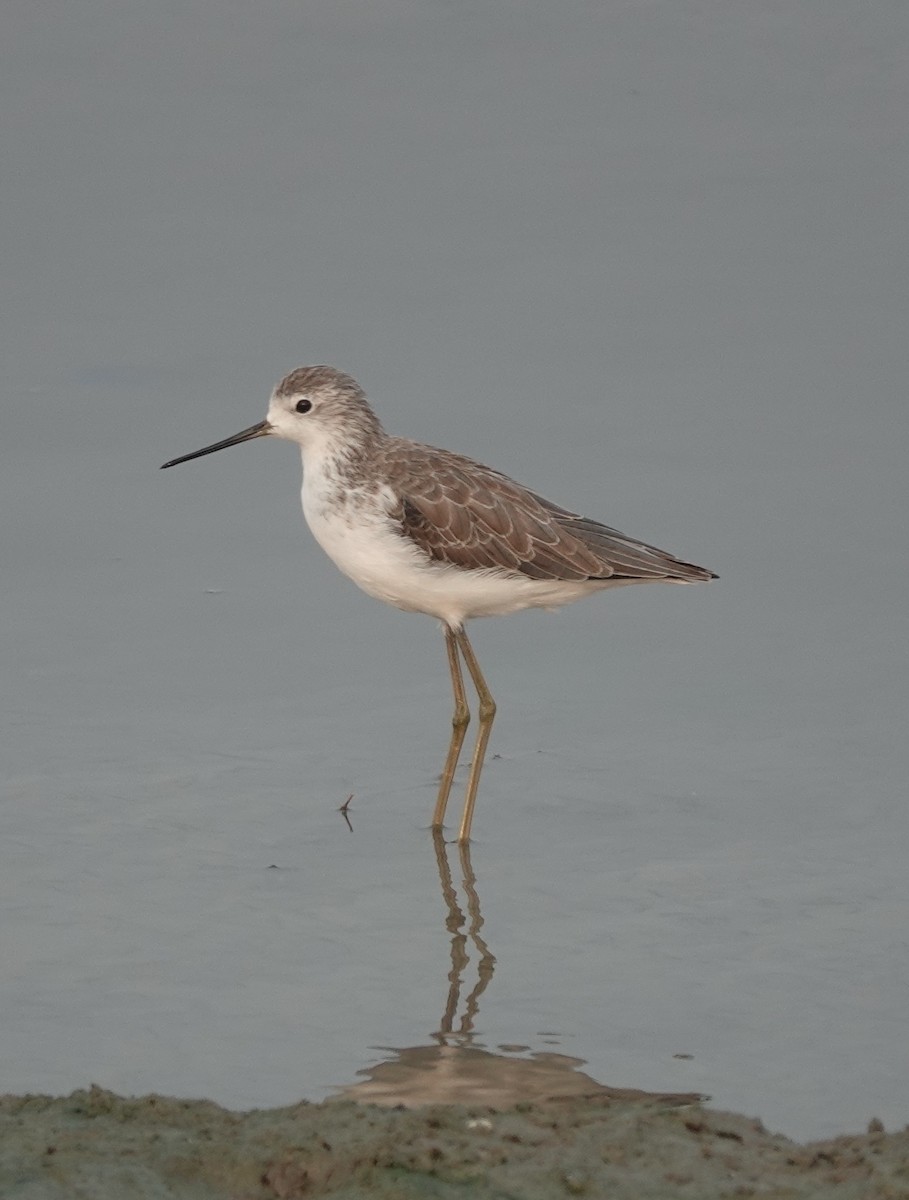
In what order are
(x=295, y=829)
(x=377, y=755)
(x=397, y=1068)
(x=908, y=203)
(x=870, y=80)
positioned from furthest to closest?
1. (x=870, y=80)
2. (x=908, y=203)
3. (x=377, y=755)
4. (x=295, y=829)
5. (x=397, y=1068)

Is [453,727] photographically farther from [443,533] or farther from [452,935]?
[452,935]

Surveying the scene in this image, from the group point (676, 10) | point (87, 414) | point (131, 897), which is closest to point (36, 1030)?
point (131, 897)

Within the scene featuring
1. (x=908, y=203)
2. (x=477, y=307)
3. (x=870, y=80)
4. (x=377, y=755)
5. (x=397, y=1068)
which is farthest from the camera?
(x=870, y=80)

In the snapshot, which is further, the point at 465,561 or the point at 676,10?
the point at 676,10

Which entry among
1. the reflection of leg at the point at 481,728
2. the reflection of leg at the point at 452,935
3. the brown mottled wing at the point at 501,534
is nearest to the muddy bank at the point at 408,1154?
the reflection of leg at the point at 452,935

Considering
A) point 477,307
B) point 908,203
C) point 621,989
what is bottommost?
point 621,989

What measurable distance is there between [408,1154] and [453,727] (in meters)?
3.55

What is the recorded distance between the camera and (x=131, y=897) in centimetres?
650

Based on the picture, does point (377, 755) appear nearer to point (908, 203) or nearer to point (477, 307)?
point (477, 307)

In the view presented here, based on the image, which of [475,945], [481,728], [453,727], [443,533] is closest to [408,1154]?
[475,945]

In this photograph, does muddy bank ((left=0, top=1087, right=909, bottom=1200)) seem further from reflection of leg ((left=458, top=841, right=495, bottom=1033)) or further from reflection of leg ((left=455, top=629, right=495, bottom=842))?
reflection of leg ((left=455, top=629, right=495, bottom=842))

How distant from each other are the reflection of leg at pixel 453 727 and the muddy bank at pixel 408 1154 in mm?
2604

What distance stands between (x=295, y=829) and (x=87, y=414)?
3591 mm

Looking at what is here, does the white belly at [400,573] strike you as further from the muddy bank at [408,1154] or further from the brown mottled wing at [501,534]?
the muddy bank at [408,1154]
